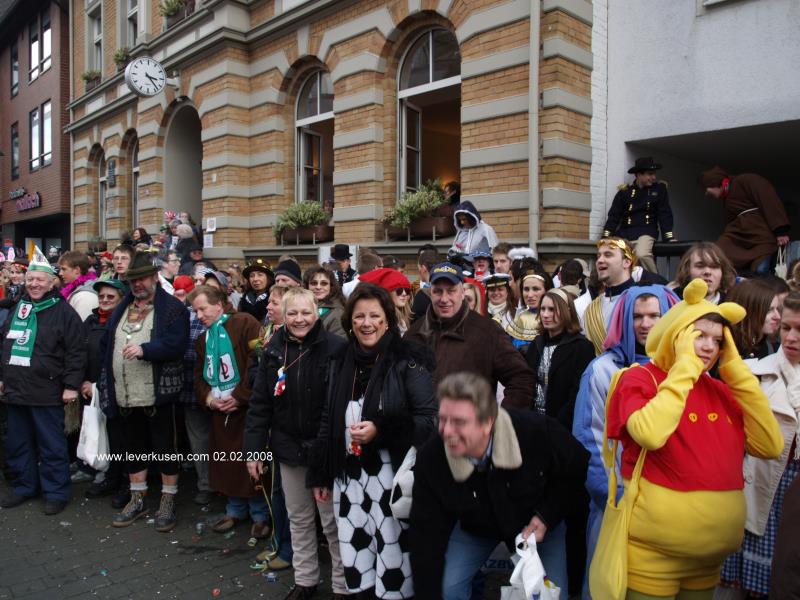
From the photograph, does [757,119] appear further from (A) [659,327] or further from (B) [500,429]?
(B) [500,429]

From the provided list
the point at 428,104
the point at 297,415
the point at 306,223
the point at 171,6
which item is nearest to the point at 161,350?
the point at 297,415

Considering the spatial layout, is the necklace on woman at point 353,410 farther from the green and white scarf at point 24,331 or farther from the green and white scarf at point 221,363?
the green and white scarf at point 24,331

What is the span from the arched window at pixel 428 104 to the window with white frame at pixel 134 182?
388 inches

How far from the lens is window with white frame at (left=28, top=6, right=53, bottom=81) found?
76.9 ft

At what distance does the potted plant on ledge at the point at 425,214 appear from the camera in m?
9.42

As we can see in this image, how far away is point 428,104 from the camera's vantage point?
1065 cm

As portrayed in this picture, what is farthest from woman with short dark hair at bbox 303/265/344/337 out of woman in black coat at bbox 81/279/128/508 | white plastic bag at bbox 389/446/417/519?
white plastic bag at bbox 389/446/417/519

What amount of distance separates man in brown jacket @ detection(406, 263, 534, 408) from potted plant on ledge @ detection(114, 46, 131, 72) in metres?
15.8

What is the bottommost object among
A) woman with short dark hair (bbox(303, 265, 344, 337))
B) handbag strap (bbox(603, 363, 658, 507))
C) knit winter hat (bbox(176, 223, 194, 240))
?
handbag strap (bbox(603, 363, 658, 507))

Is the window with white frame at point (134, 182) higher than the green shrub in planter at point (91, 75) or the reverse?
the reverse

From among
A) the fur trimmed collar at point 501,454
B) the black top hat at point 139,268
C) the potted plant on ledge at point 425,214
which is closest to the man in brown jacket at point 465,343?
the fur trimmed collar at point 501,454

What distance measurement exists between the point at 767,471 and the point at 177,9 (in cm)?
1519

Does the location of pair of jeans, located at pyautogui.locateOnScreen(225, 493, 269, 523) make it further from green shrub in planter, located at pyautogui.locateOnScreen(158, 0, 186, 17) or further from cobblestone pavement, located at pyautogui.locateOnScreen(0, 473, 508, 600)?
green shrub in planter, located at pyautogui.locateOnScreen(158, 0, 186, 17)

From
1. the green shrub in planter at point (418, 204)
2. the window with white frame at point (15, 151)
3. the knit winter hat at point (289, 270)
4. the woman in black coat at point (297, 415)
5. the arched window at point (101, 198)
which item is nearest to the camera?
the woman in black coat at point (297, 415)
